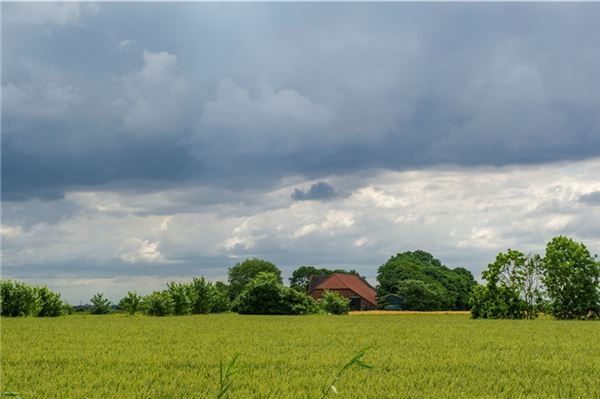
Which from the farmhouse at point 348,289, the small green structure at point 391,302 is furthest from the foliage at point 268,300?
the farmhouse at point 348,289

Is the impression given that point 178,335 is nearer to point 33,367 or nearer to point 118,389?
point 33,367

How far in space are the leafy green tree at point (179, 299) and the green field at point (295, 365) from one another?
726 inches

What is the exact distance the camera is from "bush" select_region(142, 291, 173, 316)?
112ft

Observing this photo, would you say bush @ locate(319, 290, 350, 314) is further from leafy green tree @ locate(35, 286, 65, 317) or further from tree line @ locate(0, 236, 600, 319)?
leafy green tree @ locate(35, 286, 65, 317)

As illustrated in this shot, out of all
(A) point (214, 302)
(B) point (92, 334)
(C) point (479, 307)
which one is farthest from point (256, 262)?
(B) point (92, 334)

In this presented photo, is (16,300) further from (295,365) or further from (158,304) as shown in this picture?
(295,365)

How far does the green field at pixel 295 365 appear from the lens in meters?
7.48

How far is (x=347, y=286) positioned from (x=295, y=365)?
67547 mm

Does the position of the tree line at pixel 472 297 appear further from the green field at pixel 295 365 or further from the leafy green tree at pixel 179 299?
the green field at pixel 295 365

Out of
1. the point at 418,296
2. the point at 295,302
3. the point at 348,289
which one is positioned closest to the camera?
the point at 295,302

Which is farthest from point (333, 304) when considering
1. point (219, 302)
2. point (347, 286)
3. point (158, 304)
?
point (347, 286)

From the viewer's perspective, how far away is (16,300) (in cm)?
3250

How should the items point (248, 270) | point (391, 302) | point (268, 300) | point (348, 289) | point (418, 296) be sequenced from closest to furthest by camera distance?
point (268, 300)
point (418, 296)
point (391, 302)
point (348, 289)
point (248, 270)

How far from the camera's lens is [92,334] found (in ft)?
55.3
